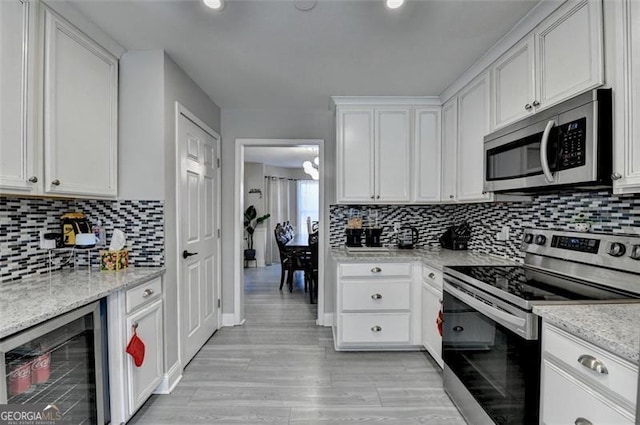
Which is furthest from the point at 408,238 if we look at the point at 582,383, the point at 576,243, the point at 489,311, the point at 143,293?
the point at 143,293

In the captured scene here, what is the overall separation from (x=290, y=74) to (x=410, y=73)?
0.96 m

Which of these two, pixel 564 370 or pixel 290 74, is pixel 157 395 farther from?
pixel 290 74

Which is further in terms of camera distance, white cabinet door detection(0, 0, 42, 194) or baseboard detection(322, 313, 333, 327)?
baseboard detection(322, 313, 333, 327)

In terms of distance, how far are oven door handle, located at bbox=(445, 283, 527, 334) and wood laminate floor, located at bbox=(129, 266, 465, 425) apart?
2.45 feet

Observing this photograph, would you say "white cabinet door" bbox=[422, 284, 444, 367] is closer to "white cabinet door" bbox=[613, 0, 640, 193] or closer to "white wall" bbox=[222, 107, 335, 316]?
"white wall" bbox=[222, 107, 335, 316]

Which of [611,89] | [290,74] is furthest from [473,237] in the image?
[290,74]

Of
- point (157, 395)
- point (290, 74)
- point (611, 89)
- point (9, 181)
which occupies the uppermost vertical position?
point (290, 74)

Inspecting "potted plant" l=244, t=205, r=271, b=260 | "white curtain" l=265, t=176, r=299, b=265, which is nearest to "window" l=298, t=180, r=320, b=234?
"white curtain" l=265, t=176, r=299, b=265

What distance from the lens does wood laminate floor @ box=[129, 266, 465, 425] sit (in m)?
1.96

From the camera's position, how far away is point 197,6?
1.72 m

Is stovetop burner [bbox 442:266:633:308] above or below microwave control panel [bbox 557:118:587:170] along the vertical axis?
below

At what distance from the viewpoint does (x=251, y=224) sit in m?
7.42

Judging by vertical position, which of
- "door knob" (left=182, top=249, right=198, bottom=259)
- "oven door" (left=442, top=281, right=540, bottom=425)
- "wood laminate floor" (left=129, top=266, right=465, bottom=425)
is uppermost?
"door knob" (left=182, top=249, right=198, bottom=259)

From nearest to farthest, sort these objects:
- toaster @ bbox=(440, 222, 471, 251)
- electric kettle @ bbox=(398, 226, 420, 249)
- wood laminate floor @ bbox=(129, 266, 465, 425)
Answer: wood laminate floor @ bbox=(129, 266, 465, 425), toaster @ bbox=(440, 222, 471, 251), electric kettle @ bbox=(398, 226, 420, 249)
